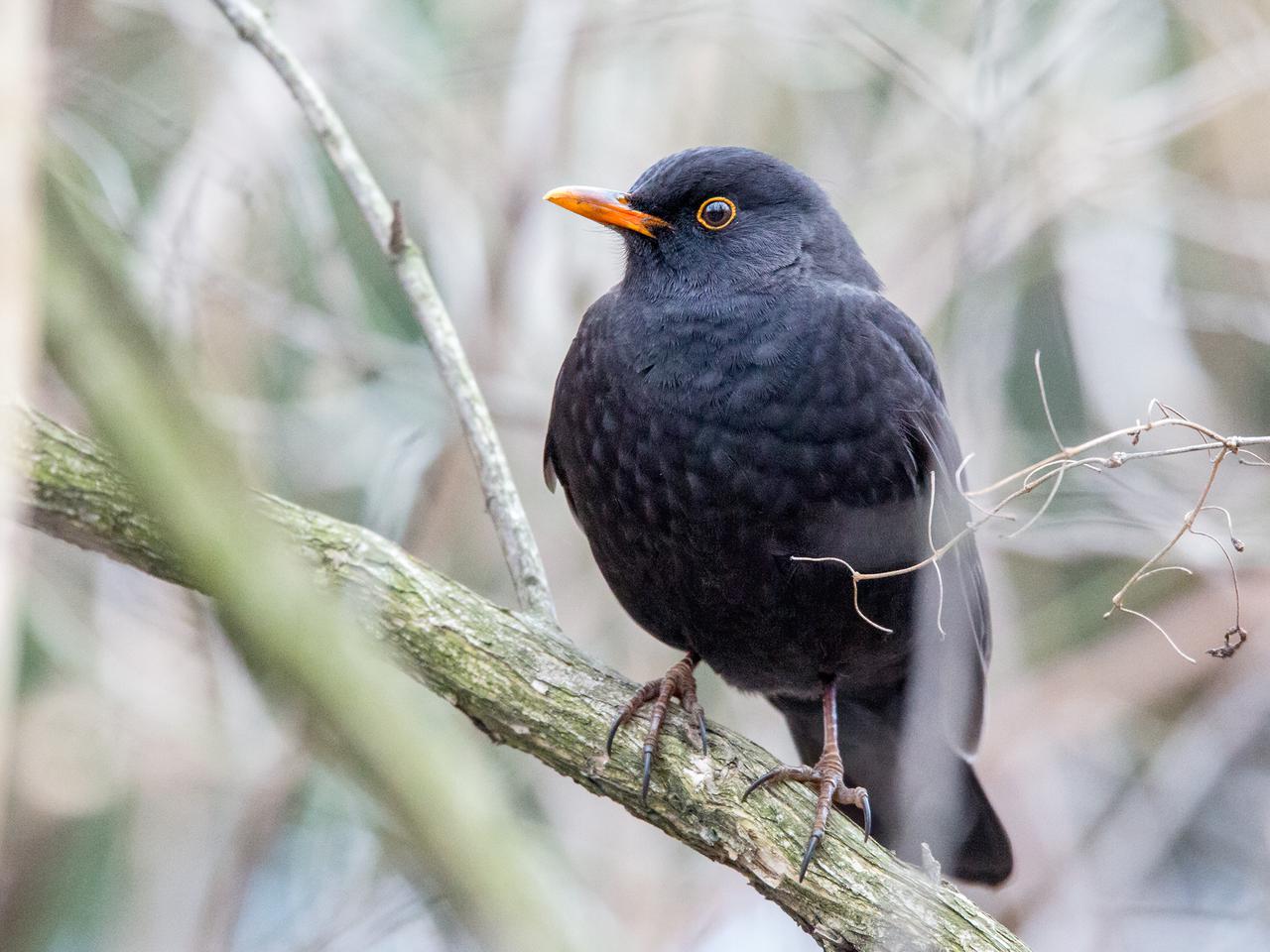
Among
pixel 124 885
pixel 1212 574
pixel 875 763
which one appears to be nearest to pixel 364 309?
pixel 124 885

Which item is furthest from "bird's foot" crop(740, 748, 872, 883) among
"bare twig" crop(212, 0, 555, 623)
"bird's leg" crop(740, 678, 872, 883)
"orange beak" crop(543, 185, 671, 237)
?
"orange beak" crop(543, 185, 671, 237)

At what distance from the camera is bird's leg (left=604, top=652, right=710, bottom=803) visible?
299 centimetres

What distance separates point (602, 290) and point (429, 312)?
101 inches

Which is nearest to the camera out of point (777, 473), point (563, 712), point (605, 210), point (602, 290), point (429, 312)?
point (563, 712)

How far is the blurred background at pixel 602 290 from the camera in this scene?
198 inches

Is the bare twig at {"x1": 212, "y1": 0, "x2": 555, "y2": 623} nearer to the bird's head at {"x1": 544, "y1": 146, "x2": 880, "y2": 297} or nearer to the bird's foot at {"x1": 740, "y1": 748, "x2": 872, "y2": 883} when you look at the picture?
the bird's head at {"x1": 544, "y1": 146, "x2": 880, "y2": 297}

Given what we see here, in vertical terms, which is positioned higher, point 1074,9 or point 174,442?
point 1074,9

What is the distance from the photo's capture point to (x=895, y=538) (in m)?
3.31

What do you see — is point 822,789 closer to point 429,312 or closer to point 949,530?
point 949,530

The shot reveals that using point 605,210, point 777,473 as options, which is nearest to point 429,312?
point 605,210

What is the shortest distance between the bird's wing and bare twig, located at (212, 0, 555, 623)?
3.34ft

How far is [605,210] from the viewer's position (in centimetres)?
372

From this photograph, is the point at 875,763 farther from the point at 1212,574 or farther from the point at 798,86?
the point at 798,86

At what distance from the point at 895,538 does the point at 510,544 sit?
972 millimetres
